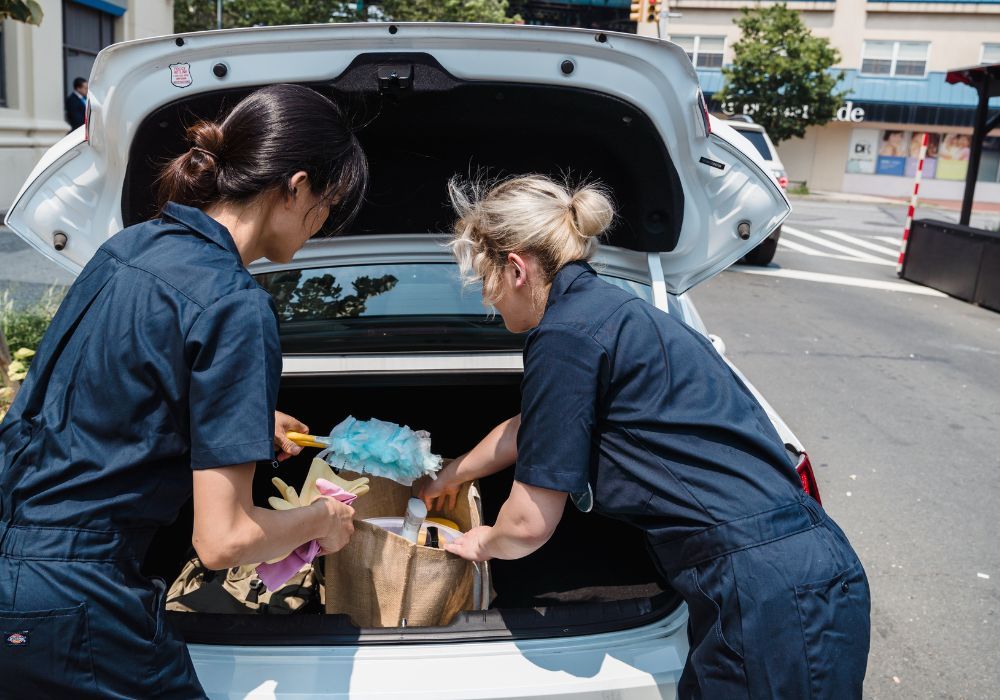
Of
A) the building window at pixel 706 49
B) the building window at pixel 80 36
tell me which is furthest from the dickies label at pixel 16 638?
the building window at pixel 706 49

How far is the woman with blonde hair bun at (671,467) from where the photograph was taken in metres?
1.55

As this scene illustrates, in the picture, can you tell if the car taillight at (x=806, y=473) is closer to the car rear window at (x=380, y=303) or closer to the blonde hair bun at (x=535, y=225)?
the blonde hair bun at (x=535, y=225)

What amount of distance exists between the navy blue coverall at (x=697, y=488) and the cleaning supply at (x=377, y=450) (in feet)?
2.10

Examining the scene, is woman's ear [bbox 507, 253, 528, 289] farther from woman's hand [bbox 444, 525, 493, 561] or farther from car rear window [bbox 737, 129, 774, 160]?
car rear window [bbox 737, 129, 774, 160]

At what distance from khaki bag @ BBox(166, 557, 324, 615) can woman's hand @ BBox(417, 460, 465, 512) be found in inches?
15.1

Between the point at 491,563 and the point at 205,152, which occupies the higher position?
the point at 205,152

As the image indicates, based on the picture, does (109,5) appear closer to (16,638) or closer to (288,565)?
(288,565)

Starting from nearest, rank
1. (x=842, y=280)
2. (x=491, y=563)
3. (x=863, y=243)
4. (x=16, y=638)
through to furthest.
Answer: (x=16, y=638)
(x=491, y=563)
(x=842, y=280)
(x=863, y=243)

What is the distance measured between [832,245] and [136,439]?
16059 millimetres

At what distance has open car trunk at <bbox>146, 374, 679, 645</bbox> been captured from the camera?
1.80 meters

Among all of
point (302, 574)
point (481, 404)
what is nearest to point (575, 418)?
point (302, 574)

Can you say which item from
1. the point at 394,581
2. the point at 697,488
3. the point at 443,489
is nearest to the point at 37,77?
the point at 443,489

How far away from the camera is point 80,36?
1418 cm

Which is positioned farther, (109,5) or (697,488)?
(109,5)
